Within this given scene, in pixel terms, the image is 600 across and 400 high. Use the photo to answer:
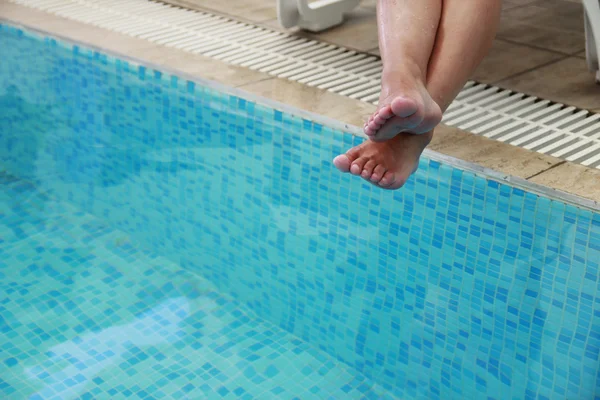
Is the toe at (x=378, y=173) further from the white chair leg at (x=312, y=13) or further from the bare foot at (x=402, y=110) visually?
the white chair leg at (x=312, y=13)

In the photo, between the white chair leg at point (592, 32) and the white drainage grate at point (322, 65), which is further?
the white chair leg at point (592, 32)

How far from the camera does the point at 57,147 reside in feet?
9.96

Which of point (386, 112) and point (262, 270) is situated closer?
point (386, 112)

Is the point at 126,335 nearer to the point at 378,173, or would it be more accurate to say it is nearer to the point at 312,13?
the point at 378,173

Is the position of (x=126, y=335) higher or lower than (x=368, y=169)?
lower

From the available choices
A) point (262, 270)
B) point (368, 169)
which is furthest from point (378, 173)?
point (262, 270)

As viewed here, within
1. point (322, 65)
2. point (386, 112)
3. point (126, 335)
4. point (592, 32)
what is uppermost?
point (386, 112)

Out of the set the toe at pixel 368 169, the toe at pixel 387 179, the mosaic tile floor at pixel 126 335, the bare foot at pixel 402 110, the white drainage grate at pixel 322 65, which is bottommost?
the mosaic tile floor at pixel 126 335

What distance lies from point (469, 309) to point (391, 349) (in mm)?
248

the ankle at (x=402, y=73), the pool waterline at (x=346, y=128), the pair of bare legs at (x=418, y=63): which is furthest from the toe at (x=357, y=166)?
the pool waterline at (x=346, y=128)

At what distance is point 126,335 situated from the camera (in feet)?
7.32

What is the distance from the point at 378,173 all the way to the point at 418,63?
0.23m

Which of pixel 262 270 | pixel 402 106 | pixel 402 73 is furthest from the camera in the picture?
pixel 262 270

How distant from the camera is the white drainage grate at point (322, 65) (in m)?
2.22
